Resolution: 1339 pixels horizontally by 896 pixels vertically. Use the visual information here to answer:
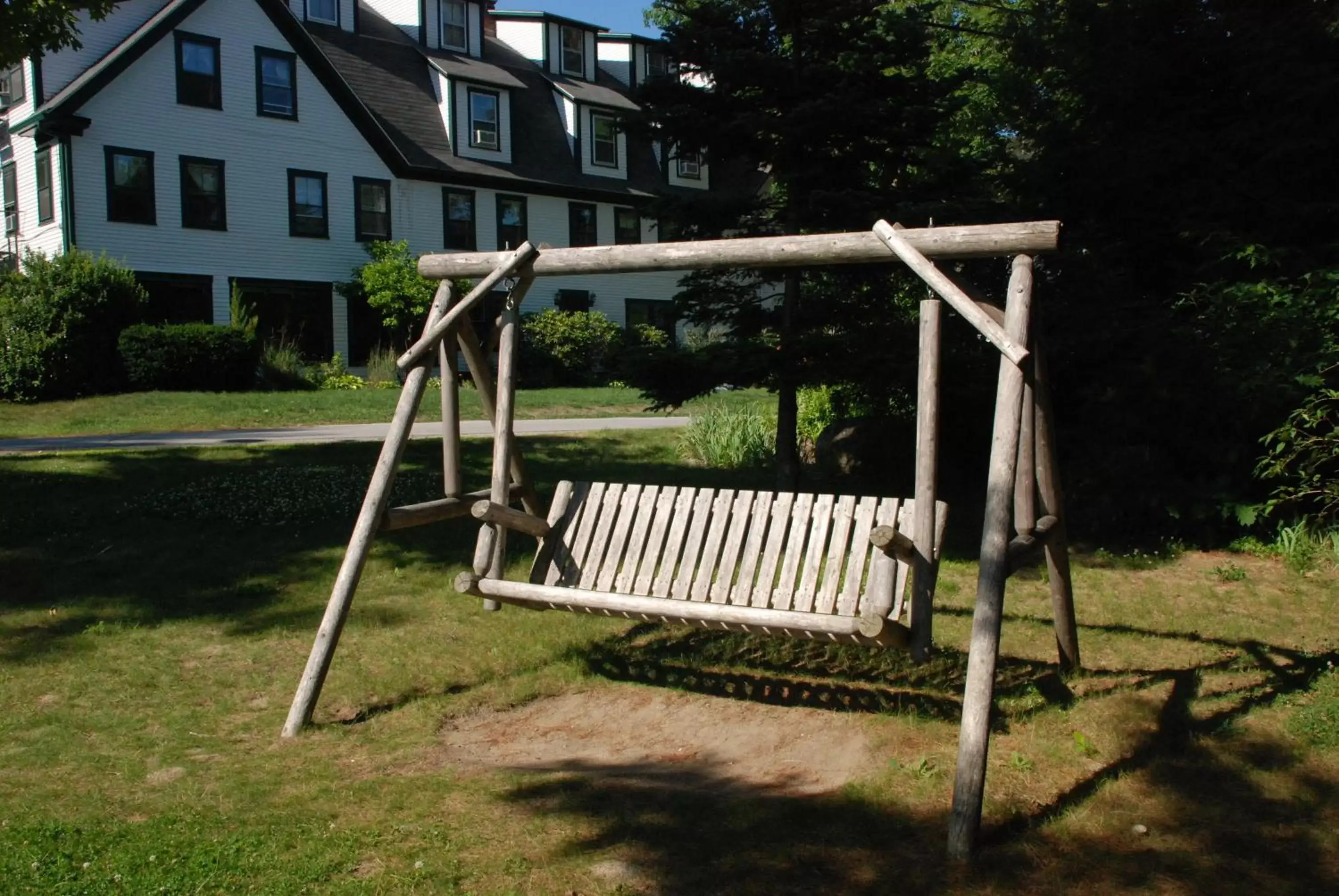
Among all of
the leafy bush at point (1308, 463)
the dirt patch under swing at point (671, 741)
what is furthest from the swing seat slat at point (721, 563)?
the leafy bush at point (1308, 463)

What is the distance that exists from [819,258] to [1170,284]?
20.1 ft

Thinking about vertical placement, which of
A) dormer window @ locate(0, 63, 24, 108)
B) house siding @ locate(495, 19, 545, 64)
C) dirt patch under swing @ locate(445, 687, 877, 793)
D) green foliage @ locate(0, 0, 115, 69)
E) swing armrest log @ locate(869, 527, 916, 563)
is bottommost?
dirt patch under swing @ locate(445, 687, 877, 793)

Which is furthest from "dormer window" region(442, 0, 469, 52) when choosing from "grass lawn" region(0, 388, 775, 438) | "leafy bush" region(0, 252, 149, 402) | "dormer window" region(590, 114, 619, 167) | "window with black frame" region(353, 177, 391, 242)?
"grass lawn" region(0, 388, 775, 438)

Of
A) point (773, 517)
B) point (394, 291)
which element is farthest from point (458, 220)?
point (773, 517)

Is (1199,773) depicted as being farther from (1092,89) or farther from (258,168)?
(258,168)

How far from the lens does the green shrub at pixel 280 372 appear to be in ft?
80.0

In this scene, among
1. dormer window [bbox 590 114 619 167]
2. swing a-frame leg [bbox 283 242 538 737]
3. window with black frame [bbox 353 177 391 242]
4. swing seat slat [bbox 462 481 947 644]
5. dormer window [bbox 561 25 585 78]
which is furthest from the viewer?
dormer window [bbox 561 25 585 78]

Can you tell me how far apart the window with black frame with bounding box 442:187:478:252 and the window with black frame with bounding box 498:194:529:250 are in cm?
86

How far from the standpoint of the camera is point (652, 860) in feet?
13.4

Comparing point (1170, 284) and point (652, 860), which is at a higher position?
point (1170, 284)

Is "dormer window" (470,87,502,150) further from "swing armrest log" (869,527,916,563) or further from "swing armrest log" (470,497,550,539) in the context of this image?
"swing armrest log" (869,527,916,563)

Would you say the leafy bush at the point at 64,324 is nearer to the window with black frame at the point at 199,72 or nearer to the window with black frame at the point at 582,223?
the window with black frame at the point at 199,72

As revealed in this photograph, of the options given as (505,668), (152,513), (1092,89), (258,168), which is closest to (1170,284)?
(1092,89)

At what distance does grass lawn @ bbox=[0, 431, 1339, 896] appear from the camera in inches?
159
